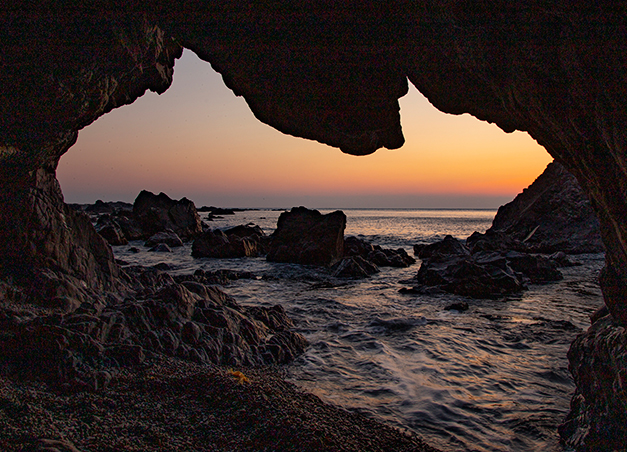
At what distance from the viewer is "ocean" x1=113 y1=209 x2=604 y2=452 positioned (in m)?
3.59

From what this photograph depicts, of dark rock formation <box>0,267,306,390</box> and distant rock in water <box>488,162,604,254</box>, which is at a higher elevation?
distant rock in water <box>488,162,604,254</box>

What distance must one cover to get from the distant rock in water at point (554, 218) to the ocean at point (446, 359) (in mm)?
10523

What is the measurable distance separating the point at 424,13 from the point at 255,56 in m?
3.82

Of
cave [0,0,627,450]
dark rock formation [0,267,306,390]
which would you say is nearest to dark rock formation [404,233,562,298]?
cave [0,0,627,450]

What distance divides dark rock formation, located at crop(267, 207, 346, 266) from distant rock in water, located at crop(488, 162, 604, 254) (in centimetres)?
1026

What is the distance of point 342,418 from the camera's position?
348 centimetres

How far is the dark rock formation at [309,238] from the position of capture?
15.0 metres

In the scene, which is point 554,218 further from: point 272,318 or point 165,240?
point 165,240

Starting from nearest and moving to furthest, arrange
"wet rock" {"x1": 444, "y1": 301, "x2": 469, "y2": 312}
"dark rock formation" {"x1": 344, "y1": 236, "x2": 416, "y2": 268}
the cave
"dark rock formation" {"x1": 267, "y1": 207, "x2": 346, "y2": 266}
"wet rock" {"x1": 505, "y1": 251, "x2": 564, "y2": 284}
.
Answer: the cave, "wet rock" {"x1": 444, "y1": 301, "x2": 469, "y2": 312}, "wet rock" {"x1": 505, "y1": 251, "x2": 564, "y2": 284}, "dark rock formation" {"x1": 267, "y1": 207, "x2": 346, "y2": 266}, "dark rock formation" {"x1": 344, "y1": 236, "x2": 416, "y2": 268}

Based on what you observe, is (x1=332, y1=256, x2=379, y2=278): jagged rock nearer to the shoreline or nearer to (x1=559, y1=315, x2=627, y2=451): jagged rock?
the shoreline

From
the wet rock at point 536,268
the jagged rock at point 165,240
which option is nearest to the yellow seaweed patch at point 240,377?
the wet rock at point 536,268

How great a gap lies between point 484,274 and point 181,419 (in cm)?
929

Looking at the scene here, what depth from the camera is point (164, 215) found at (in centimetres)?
2639

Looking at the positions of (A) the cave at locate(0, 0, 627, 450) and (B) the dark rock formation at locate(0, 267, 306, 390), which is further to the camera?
(B) the dark rock formation at locate(0, 267, 306, 390)
